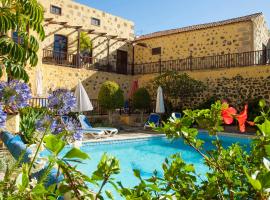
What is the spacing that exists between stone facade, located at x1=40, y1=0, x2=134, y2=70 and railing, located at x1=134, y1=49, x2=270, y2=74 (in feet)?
8.05

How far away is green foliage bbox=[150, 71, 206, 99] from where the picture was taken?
53.8 ft

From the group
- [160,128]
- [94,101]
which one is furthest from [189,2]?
[160,128]

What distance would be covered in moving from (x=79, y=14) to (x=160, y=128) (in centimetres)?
1900

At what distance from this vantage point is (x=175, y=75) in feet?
54.0

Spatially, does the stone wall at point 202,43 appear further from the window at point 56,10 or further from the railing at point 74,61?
the window at point 56,10

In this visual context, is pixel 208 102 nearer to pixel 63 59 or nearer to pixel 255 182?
pixel 63 59


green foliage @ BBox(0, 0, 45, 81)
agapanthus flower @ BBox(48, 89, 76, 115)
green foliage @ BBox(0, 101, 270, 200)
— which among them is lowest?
green foliage @ BBox(0, 101, 270, 200)

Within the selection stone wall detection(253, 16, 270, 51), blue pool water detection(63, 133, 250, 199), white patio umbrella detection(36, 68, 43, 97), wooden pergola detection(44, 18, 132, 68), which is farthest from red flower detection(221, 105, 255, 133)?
stone wall detection(253, 16, 270, 51)

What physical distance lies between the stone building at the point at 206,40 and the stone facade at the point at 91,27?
1631 millimetres

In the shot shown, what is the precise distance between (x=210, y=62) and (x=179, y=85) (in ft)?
9.77

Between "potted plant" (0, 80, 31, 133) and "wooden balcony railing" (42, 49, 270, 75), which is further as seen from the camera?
"wooden balcony railing" (42, 49, 270, 75)

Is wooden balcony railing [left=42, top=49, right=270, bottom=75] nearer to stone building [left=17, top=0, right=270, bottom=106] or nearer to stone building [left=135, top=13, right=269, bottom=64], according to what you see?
stone building [left=17, top=0, right=270, bottom=106]

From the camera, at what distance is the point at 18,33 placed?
2.87 m

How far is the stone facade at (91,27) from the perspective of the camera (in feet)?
57.2
